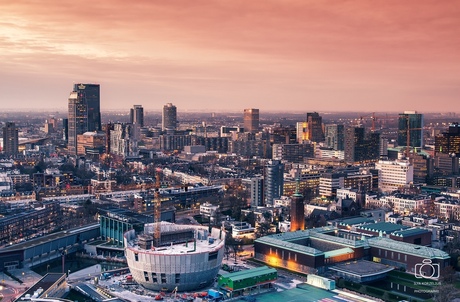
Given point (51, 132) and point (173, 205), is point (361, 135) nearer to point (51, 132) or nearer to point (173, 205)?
point (173, 205)

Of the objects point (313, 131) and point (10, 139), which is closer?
point (10, 139)

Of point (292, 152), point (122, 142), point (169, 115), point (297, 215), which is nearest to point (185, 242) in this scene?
point (297, 215)

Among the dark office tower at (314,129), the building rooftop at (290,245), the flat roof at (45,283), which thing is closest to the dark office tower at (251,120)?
the dark office tower at (314,129)

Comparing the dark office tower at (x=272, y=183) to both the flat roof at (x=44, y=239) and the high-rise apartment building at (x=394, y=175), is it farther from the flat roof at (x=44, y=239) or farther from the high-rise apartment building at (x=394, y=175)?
the flat roof at (x=44, y=239)

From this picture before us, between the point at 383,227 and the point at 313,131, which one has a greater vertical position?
the point at 313,131

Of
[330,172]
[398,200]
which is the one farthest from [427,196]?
[330,172]

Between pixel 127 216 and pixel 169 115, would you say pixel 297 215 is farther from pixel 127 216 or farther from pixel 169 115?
pixel 169 115
